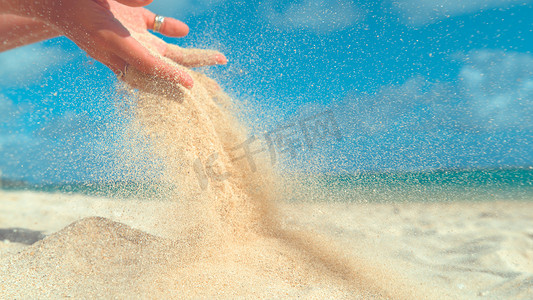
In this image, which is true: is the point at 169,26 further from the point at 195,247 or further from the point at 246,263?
the point at 246,263

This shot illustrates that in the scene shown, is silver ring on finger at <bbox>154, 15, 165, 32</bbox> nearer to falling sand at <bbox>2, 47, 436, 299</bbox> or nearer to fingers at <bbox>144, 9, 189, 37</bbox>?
fingers at <bbox>144, 9, 189, 37</bbox>

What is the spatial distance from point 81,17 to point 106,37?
22cm

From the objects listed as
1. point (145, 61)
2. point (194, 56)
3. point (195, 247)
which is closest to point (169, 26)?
point (194, 56)

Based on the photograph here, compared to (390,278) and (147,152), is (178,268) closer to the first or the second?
(147,152)

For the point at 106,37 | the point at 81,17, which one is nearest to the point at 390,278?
the point at 106,37

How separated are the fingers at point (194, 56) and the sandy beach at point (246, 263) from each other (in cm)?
188

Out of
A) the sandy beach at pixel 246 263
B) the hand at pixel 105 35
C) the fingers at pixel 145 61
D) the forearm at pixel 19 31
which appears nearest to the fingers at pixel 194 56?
the hand at pixel 105 35

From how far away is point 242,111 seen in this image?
4023 mm

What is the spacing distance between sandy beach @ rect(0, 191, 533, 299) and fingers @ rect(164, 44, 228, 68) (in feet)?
6.16

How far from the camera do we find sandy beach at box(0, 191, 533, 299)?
2080 millimetres

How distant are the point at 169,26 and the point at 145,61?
61.0 inches

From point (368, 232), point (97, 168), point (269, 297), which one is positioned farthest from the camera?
point (368, 232)

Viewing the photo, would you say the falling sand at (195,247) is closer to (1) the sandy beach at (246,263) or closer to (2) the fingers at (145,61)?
(1) the sandy beach at (246,263)

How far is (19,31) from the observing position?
2092 mm
